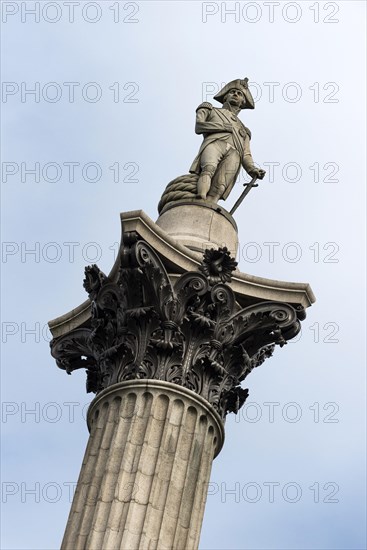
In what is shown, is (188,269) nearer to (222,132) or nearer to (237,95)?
(222,132)

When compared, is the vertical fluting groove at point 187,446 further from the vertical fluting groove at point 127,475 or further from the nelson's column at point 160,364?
the vertical fluting groove at point 127,475

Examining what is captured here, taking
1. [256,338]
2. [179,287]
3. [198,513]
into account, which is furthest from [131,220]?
[198,513]

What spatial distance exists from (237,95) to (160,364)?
8.83m

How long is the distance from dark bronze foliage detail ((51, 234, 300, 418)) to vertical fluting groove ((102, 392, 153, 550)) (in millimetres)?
747

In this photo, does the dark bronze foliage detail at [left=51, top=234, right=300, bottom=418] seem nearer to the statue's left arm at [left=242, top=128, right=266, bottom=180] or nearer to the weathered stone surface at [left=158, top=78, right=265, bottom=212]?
the weathered stone surface at [left=158, top=78, right=265, bottom=212]

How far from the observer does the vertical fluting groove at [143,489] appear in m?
25.8

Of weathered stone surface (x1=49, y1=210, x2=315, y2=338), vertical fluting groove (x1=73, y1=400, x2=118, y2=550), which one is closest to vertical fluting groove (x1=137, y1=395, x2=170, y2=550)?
vertical fluting groove (x1=73, y1=400, x2=118, y2=550)

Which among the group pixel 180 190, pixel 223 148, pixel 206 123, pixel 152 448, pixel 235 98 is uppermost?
pixel 235 98

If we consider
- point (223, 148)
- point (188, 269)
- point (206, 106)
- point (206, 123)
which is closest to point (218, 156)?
point (223, 148)

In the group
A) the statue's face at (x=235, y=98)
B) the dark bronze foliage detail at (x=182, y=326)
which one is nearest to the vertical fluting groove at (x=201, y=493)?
the dark bronze foliage detail at (x=182, y=326)

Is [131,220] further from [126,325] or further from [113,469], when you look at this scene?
[113,469]

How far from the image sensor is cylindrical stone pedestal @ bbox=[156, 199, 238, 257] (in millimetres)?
30906

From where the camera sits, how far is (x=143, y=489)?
2644cm

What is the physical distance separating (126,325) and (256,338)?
254cm
